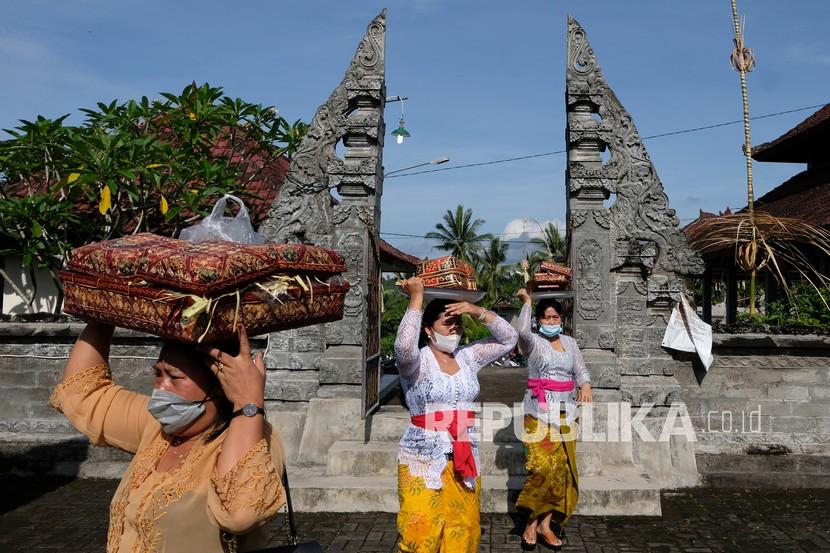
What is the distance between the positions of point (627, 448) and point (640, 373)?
96 cm

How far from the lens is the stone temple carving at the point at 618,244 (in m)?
8.19

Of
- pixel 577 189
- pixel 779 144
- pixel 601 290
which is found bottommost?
pixel 601 290

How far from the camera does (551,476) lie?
604 cm

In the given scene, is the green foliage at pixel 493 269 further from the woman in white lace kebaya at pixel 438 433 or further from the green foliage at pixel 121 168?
the woman in white lace kebaya at pixel 438 433

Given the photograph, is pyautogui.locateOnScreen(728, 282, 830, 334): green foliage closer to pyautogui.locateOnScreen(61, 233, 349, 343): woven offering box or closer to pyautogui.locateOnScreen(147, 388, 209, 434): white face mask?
pyautogui.locateOnScreen(61, 233, 349, 343): woven offering box

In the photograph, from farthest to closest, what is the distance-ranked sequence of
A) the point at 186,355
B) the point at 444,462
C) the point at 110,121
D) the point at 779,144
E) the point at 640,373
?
the point at 779,144, the point at 110,121, the point at 640,373, the point at 444,462, the point at 186,355

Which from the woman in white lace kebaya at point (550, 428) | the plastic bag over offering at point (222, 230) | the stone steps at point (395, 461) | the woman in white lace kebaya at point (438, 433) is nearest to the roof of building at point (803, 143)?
the stone steps at point (395, 461)

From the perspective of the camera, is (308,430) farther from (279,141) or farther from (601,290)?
(279,141)

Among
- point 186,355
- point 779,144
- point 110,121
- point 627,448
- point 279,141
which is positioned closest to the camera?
point 186,355

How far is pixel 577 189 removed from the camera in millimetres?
8344

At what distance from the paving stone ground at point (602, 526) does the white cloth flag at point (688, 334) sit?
1472mm

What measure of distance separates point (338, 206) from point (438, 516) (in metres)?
4.78

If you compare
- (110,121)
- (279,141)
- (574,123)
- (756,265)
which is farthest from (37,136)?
(756,265)

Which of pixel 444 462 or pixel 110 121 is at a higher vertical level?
pixel 110 121
